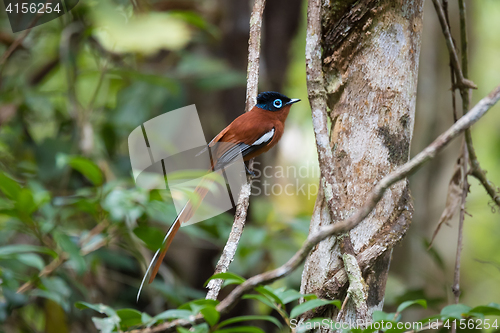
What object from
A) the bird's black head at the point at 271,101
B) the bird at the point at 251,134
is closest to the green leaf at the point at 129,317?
the bird at the point at 251,134

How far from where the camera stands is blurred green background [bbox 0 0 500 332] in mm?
2443

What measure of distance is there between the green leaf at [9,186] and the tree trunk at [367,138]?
5.21 ft

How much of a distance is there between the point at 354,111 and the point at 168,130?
2.76m

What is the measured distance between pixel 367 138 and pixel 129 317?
41.8 inches

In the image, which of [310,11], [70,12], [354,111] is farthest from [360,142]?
[70,12]

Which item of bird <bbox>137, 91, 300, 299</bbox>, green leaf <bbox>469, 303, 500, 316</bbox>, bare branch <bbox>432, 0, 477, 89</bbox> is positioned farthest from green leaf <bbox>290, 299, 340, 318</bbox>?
bare branch <bbox>432, 0, 477, 89</bbox>

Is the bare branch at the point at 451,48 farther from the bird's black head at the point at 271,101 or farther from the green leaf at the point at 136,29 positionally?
the green leaf at the point at 136,29

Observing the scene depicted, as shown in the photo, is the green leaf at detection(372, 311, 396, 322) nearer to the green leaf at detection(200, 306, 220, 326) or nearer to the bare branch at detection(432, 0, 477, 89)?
the green leaf at detection(200, 306, 220, 326)

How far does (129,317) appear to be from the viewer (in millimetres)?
1292

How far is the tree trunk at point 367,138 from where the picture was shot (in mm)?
1495

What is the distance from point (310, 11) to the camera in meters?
1.66

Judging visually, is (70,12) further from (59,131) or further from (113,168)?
(113,168)

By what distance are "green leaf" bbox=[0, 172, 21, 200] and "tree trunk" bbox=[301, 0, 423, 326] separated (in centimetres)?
159

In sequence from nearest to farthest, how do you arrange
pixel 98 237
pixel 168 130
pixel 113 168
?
1. pixel 98 237
2. pixel 113 168
3. pixel 168 130
